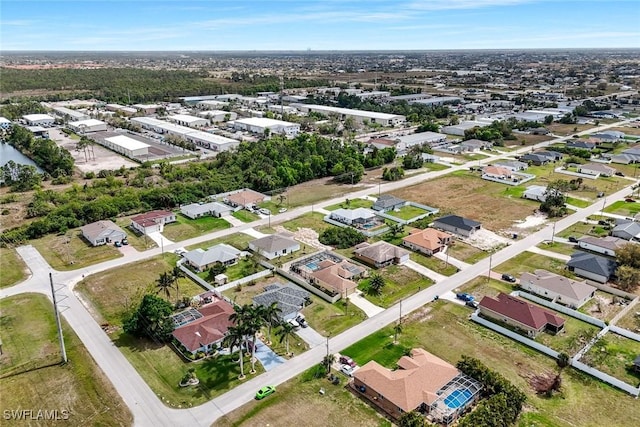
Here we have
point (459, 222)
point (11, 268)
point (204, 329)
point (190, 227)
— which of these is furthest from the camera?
point (190, 227)

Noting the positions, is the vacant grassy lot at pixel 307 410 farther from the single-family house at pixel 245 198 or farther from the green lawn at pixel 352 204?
the single-family house at pixel 245 198

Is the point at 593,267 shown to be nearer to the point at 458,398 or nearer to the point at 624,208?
the point at 624,208

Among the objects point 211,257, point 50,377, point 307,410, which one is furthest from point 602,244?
point 50,377

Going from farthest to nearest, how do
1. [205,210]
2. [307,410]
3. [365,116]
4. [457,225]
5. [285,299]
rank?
[365,116], [205,210], [457,225], [285,299], [307,410]

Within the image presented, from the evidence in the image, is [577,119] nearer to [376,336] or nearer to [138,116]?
[376,336]

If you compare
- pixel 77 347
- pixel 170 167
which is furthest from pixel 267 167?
pixel 77 347

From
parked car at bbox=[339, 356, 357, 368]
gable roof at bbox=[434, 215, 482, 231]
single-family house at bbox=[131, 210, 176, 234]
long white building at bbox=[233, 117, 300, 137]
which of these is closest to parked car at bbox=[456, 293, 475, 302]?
parked car at bbox=[339, 356, 357, 368]

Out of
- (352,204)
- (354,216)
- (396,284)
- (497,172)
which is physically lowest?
(396,284)

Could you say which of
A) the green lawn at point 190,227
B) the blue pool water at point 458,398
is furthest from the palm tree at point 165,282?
the blue pool water at point 458,398
